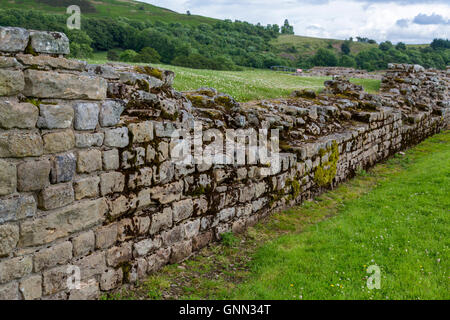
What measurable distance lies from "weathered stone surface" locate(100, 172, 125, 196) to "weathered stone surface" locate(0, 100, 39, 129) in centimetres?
108

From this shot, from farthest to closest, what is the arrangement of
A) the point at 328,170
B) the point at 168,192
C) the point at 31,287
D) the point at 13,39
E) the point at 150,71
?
1. the point at 328,170
2. the point at 150,71
3. the point at 168,192
4. the point at 31,287
5. the point at 13,39

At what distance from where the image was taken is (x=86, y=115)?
4406mm

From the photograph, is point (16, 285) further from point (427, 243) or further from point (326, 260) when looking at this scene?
point (427, 243)

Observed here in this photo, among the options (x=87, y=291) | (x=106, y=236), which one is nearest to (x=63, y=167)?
(x=106, y=236)

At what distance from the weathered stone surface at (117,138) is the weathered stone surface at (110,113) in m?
0.10

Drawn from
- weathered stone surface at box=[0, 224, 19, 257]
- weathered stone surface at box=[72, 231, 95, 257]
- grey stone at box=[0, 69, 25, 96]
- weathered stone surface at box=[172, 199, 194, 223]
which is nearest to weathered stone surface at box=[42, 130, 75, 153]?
grey stone at box=[0, 69, 25, 96]

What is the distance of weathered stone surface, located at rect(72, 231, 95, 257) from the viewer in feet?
14.3

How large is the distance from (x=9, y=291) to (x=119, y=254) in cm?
138

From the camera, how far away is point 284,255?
5.89 metres

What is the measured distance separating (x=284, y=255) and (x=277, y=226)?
5.17 feet

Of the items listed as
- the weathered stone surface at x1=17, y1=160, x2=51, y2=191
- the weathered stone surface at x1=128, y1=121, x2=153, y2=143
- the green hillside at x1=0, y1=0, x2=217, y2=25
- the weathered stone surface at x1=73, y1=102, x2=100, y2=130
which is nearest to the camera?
the weathered stone surface at x1=17, y1=160, x2=51, y2=191

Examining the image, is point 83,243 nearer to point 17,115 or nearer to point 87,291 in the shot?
point 87,291

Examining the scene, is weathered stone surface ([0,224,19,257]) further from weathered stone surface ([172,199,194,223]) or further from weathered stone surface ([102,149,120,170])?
weathered stone surface ([172,199,194,223])

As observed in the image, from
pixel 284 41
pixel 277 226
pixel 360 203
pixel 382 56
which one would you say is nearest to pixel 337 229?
pixel 277 226
